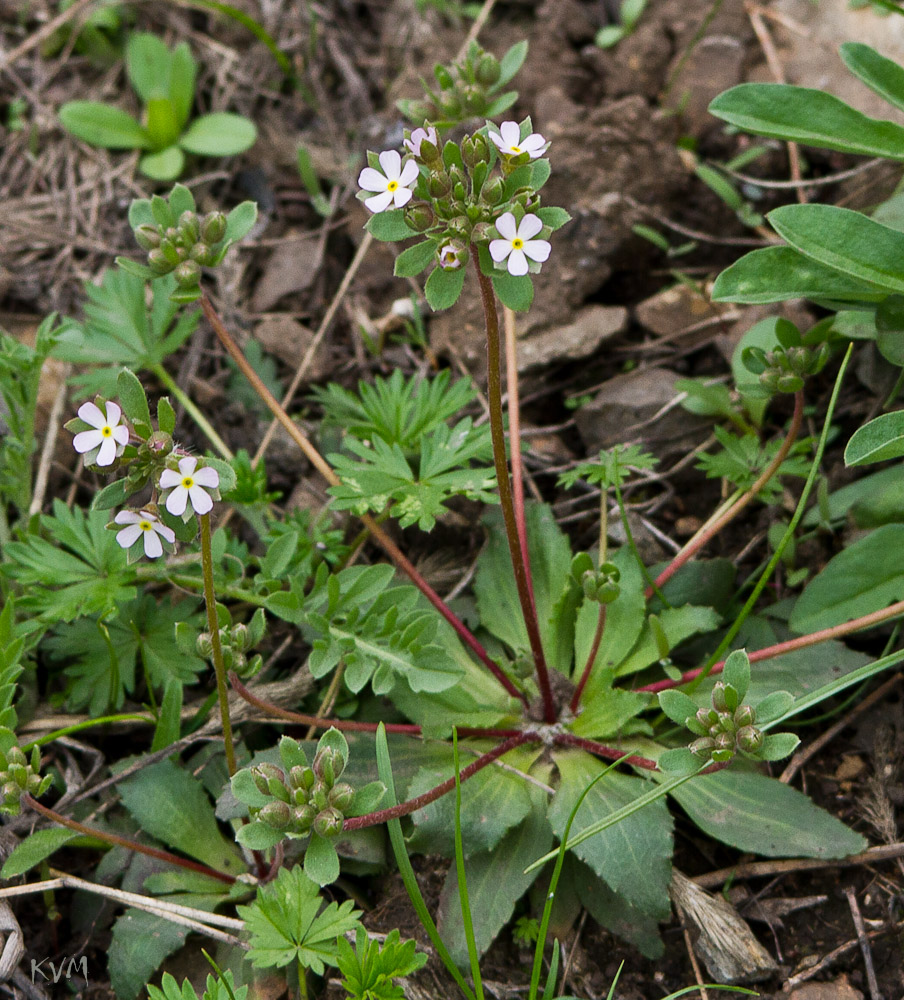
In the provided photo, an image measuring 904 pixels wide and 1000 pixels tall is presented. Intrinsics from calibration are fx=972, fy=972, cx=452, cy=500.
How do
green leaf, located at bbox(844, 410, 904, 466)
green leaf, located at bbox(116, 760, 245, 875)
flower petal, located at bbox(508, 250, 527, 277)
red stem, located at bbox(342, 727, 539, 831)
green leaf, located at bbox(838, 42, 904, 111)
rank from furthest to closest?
1. green leaf, located at bbox(116, 760, 245, 875)
2. green leaf, located at bbox(838, 42, 904, 111)
3. green leaf, located at bbox(844, 410, 904, 466)
4. red stem, located at bbox(342, 727, 539, 831)
5. flower petal, located at bbox(508, 250, 527, 277)

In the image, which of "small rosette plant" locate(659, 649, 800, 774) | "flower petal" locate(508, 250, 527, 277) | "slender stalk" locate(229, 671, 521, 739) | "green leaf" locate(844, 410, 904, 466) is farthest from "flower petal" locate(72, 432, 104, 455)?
"green leaf" locate(844, 410, 904, 466)

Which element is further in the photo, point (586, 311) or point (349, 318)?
point (349, 318)

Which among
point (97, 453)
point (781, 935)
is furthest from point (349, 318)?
point (781, 935)

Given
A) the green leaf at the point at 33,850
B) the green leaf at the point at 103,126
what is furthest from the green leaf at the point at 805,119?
the green leaf at the point at 103,126

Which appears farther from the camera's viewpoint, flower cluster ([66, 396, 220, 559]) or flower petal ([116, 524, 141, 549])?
flower petal ([116, 524, 141, 549])

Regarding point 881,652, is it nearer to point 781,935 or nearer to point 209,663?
point 781,935

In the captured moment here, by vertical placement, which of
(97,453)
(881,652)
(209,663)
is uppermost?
(97,453)

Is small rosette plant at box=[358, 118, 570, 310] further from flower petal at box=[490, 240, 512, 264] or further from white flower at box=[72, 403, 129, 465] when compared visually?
white flower at box=[72, 403, 129, 465]
